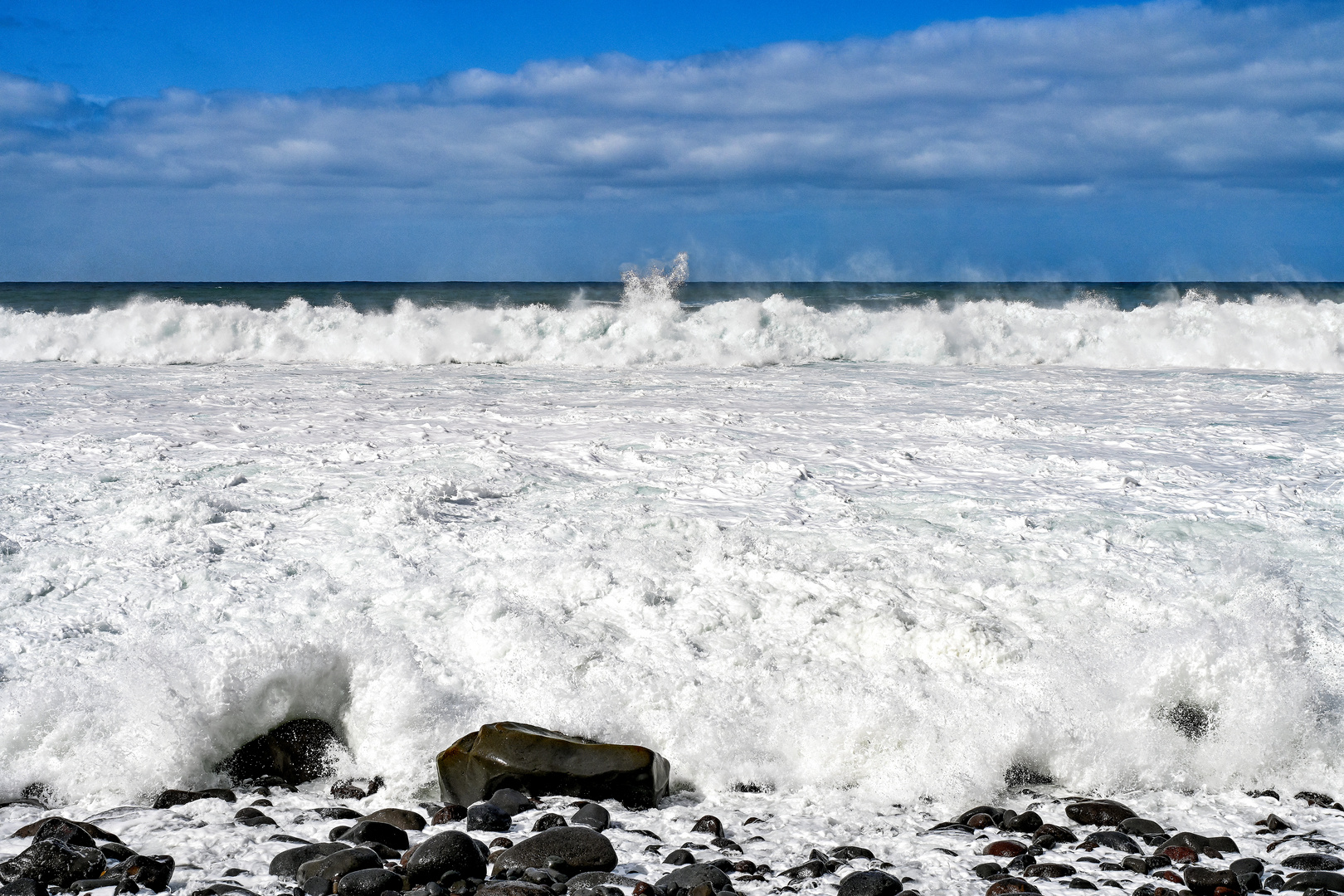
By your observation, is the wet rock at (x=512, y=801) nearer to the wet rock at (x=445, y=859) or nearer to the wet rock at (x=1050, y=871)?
the wet rock at (x=445, y=859)

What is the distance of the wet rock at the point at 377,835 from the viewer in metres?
3.44

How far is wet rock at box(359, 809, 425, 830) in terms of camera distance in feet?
11.9

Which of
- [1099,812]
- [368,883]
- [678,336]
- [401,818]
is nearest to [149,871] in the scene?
[368,883]

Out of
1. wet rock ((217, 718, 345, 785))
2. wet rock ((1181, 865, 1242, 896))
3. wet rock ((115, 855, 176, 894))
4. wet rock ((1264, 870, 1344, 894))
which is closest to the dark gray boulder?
wet rock ((115, 855, 176, 894))

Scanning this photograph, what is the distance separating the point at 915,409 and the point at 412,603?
7.34 m

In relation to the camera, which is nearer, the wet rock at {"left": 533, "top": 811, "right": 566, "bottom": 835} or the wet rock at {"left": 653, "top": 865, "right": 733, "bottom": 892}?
the wet rock at {"left": 653, "top": 865, "right": 733, "bottom": 892}

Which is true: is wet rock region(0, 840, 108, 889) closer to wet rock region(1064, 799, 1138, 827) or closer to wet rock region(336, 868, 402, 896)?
wet rock region(336, 868, 402, 896)

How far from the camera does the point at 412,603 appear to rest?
507 centimetres

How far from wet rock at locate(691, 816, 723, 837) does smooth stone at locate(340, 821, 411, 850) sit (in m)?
1.04

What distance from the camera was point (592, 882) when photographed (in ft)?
10.3

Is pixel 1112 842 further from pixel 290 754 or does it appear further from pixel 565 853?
pixel 290 754

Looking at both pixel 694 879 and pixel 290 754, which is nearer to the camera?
pixel 694 879

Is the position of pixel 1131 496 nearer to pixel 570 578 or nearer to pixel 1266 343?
pixel 570 578

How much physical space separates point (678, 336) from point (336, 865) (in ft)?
53.6
